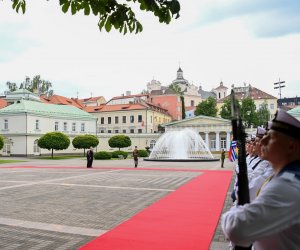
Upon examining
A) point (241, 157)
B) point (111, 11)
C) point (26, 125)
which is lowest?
point (241, 157)

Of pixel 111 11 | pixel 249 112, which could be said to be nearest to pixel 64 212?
pixel 111 11

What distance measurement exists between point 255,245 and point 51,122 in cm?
6155

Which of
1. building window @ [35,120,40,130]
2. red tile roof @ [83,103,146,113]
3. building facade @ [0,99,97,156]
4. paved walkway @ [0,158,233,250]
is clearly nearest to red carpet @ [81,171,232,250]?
paved walkway @ [0,158,233,250]

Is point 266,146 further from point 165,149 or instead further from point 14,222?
point 165,149

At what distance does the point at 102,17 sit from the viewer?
423 cm

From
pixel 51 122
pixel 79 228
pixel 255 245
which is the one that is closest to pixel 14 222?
pixel 79 228

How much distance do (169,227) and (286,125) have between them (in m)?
6.09

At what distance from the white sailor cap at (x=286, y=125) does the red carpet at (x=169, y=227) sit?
458 centimetres

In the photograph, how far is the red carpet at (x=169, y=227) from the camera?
6.35 metres

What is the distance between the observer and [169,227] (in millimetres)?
7664

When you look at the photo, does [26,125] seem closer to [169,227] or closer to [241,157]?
[169,227]

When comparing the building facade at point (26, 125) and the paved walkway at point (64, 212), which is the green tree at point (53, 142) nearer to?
the building facade at point (26, 125)

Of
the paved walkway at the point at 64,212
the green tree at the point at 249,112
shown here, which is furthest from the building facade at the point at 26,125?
the paved walkway at the point at 64,212

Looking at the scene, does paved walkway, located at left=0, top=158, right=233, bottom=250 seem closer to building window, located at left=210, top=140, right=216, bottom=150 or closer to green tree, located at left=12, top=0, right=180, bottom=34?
green tree, located at left=12, top=0, right=180, bottom=34
